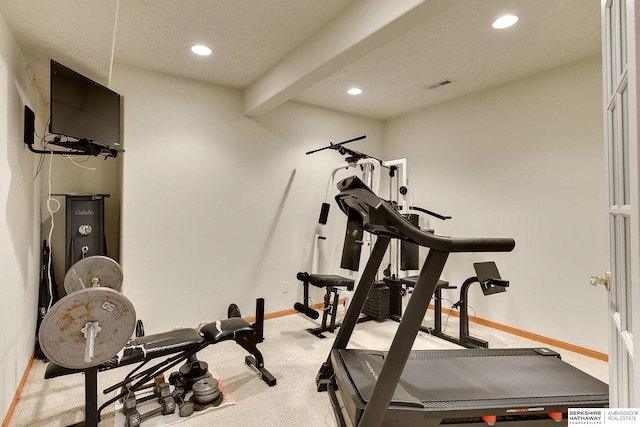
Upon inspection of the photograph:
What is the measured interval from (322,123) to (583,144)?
282 cm


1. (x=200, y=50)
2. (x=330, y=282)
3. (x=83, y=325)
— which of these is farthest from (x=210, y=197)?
(x=83, y=325)

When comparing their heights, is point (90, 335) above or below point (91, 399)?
above

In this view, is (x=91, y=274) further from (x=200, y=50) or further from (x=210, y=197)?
(x=200, y=50)

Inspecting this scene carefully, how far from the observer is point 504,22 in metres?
2.36

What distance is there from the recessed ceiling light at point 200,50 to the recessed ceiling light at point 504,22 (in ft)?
7.45

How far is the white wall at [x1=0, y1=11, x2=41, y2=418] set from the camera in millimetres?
1813

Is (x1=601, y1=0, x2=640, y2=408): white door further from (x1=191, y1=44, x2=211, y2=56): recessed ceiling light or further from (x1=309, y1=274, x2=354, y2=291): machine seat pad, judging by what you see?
(x1=191, y1=44, x2=211, y2=56): recessed ceiling light

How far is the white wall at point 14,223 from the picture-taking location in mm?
1813

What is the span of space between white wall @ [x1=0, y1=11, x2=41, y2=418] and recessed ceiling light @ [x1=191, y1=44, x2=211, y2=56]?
1.16 metres

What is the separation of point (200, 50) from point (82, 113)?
109 centimetres

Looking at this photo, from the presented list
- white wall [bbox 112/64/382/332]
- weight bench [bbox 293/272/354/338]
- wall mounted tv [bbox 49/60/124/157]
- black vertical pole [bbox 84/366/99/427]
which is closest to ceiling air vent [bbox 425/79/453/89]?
white wall [bbox 112/64/382/332]

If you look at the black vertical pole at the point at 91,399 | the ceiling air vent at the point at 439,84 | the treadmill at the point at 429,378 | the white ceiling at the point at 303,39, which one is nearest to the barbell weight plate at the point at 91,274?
the black vertical pole at the point at 91,399

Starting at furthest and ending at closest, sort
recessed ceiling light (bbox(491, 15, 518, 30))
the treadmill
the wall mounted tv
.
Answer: recessed ceiling light (bbox(491, 15, 518, 30))
the wall mounted tv
the treadmill

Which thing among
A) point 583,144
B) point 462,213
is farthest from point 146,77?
point 583,144
